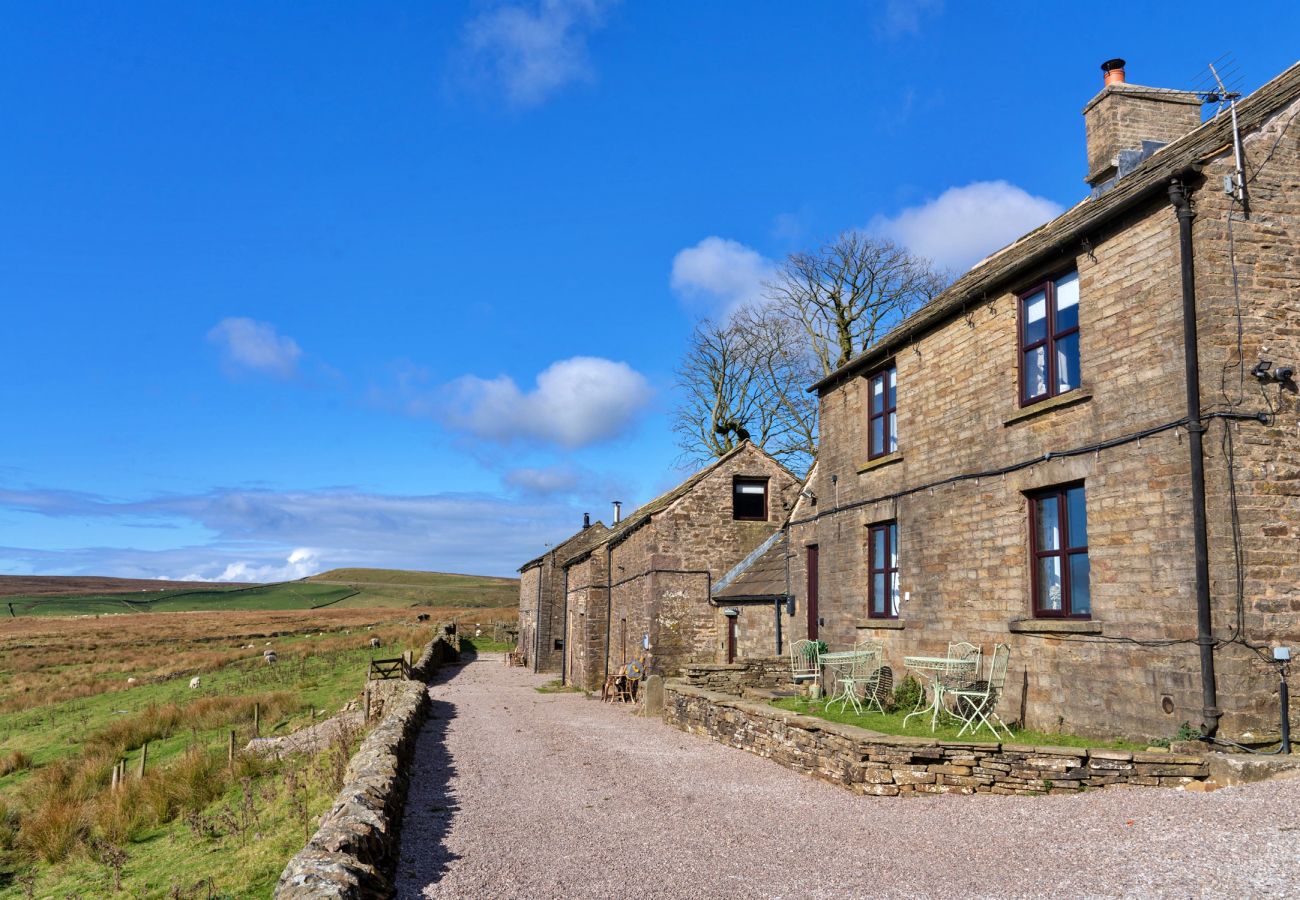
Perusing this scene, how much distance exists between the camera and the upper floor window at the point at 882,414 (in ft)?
47.2

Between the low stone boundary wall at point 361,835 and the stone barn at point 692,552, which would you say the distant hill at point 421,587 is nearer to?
the stone barn at point 692,552

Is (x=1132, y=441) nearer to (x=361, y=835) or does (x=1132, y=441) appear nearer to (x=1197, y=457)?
(x=1197, y=457)

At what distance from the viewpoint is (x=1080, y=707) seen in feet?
31.4

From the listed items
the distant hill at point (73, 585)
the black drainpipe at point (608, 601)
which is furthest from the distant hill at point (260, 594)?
the black drainpipe at point (608, 601)

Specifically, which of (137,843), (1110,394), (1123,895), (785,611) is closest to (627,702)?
(785,611)

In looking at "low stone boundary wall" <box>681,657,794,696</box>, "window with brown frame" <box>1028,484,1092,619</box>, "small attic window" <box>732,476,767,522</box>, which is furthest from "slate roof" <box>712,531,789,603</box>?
"window with brown frame" <box>1028,484,1092,619</box>

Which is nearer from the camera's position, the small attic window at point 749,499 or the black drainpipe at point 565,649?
the small attic window at point 749,499

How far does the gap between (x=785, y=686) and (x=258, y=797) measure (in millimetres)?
9817

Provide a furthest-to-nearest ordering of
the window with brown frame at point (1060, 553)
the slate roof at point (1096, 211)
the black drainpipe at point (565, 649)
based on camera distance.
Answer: the black drainpipe at point (565, 649), the window with brown frame at point (1060, 553), the slate roof at point (1096, 211)

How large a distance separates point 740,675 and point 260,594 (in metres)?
107

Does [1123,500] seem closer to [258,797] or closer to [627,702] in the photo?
[258,797]

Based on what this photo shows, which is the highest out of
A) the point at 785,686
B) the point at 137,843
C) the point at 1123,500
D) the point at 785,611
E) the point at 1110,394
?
the point at 1110,394

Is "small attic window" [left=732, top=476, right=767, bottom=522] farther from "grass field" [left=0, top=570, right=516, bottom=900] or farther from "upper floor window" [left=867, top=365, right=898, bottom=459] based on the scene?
"grass field" [left=0, top=570, right=516, bottom=900]

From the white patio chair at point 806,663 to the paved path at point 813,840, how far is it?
14.8ft
